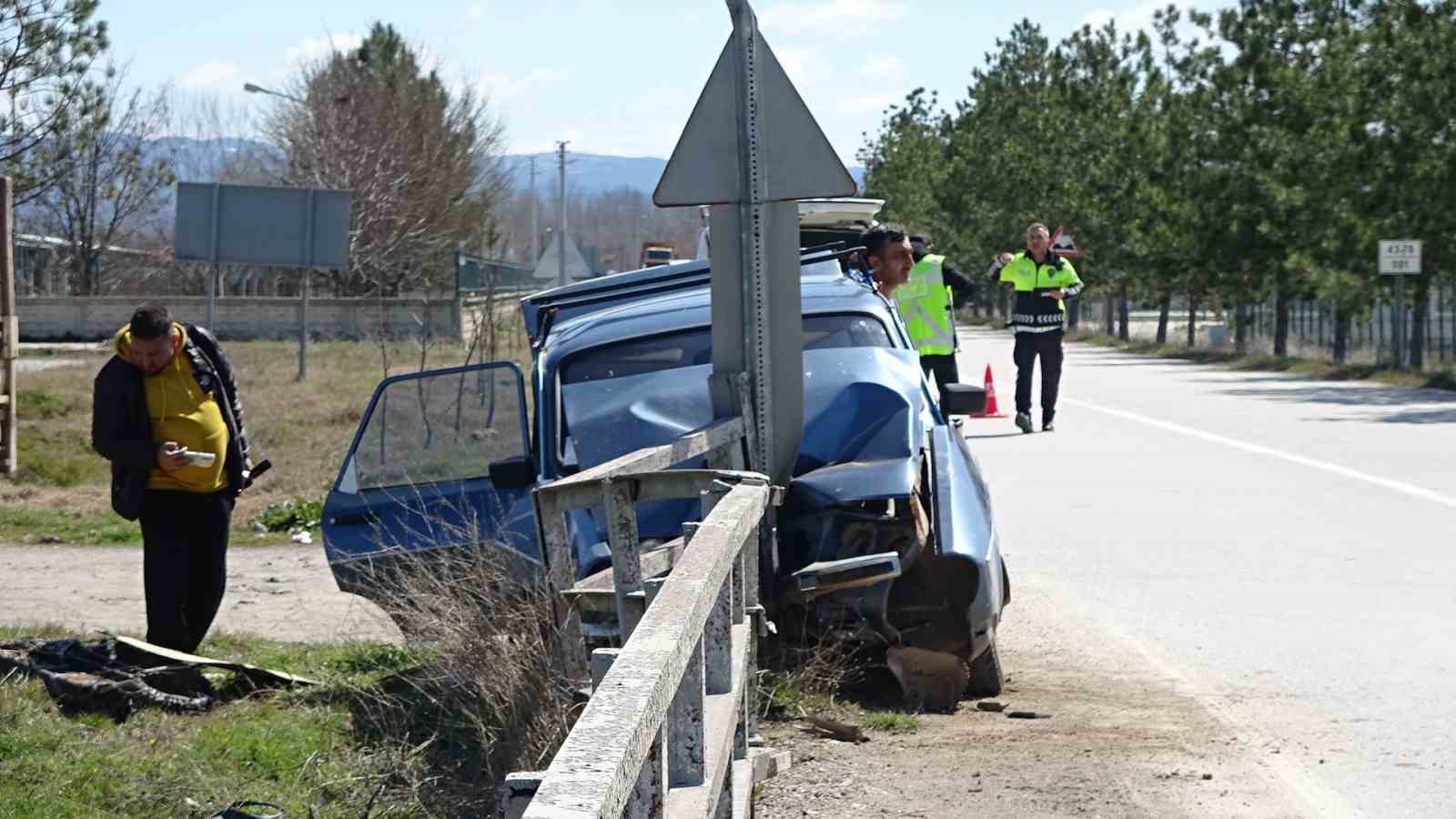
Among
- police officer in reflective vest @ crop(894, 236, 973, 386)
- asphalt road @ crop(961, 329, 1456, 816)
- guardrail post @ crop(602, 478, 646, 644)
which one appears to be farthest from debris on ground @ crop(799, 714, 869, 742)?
police officer in reflective vest @ crop(894, 236, 973, 386)

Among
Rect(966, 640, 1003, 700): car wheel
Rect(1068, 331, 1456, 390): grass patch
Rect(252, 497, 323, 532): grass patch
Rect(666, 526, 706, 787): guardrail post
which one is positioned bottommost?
Rect(252, 497, 323, 532): grass patch

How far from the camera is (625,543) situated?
16.9 feet

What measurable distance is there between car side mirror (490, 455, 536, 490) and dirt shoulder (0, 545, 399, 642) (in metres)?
2.04

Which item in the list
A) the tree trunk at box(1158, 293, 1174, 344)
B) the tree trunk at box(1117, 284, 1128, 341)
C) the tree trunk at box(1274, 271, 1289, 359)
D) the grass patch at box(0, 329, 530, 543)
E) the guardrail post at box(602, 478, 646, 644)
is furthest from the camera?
the tree trunk at box(1117, 284, 1128, 341)

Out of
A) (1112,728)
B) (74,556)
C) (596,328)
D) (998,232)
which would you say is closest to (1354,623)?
(1112,728)

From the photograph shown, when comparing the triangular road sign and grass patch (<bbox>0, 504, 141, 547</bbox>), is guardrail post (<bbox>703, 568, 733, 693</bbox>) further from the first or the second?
grass patch (<bbox>0, 504, 141, 547</bbox>)

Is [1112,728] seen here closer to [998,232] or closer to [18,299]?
[18,299]

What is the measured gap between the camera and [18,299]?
46.7 m

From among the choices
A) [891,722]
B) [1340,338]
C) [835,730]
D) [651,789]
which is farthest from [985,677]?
[1340,338]

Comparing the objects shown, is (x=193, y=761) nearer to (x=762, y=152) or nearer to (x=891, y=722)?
(x=891, y=722)

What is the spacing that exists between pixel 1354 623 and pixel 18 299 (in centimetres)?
4322

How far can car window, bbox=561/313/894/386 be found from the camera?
8.15 metres

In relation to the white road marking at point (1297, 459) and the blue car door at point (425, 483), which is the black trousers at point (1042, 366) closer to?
the white road marking at point (1297, 459)

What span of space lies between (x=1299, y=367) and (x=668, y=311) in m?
28.0
